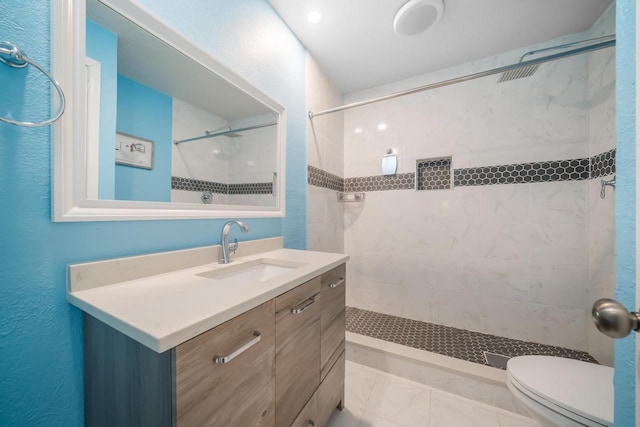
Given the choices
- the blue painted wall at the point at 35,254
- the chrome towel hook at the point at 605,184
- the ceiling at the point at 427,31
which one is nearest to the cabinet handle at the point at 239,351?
the blue painted wall at the point at 35,254

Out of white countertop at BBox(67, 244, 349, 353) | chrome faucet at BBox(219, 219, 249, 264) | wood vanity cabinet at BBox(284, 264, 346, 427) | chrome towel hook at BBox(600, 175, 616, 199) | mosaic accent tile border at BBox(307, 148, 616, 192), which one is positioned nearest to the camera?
white countertop at BBox(67, 244, 349, 353)

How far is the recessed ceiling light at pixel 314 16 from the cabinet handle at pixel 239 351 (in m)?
1.80

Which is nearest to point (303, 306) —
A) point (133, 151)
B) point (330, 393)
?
point (330, 393)

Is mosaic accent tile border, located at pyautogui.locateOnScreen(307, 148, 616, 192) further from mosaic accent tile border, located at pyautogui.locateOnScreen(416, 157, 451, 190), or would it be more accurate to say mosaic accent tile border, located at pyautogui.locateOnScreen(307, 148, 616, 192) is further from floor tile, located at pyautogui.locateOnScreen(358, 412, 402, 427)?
floor tile, located at pyautogui.locateOnScreen(358, 412, 402, 427)

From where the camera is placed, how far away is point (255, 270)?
118 centimetres

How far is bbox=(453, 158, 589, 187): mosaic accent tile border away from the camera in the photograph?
5.38 feet

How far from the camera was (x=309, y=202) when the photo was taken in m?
1.81

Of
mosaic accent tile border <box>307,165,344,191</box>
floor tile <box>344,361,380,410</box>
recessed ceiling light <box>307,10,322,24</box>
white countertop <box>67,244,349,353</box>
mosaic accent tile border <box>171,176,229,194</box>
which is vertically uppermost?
recessed ceiling light <box>307,10,322,24</box>

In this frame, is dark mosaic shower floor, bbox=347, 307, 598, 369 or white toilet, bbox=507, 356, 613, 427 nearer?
white toilet, bbox=507, 356, 613, 427

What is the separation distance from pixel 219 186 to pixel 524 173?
7.05ft

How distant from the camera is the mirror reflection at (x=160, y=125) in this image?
2.48ft

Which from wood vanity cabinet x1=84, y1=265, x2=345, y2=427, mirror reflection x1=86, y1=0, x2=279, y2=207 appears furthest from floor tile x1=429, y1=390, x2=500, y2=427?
mirror reflection x1=86, y1=0, x2=279, y2=207

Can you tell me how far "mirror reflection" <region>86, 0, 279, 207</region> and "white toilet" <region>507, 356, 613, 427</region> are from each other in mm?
1493

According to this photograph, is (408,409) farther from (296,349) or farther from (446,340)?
(296,349)
